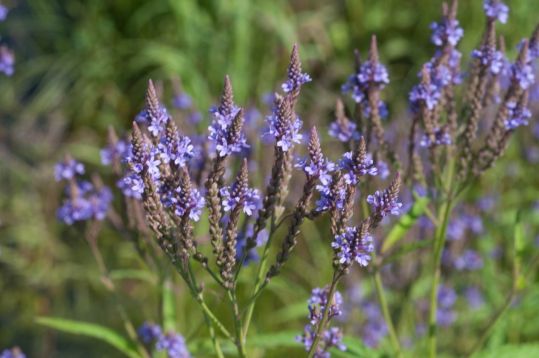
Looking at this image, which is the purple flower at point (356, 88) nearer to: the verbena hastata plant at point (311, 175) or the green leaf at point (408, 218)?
the verbena hastata plant at point (311, 175)

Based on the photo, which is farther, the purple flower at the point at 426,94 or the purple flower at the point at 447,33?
the purple flower at the point at 447,33

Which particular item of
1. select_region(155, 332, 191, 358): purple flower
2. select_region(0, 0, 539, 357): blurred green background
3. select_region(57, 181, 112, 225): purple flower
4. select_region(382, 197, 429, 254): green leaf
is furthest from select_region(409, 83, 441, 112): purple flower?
select_region(0, 0, 539, 357): blurred green background

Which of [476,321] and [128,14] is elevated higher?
[128,14]

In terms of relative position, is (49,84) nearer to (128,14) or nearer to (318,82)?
(128,14)

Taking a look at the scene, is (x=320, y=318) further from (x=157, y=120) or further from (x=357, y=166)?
(x=157, y=120)

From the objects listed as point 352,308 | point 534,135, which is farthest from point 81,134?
point 534,135

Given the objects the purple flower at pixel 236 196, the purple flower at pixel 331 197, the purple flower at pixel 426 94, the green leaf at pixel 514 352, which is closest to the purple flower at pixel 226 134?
the purple flower at pixel 236 196
